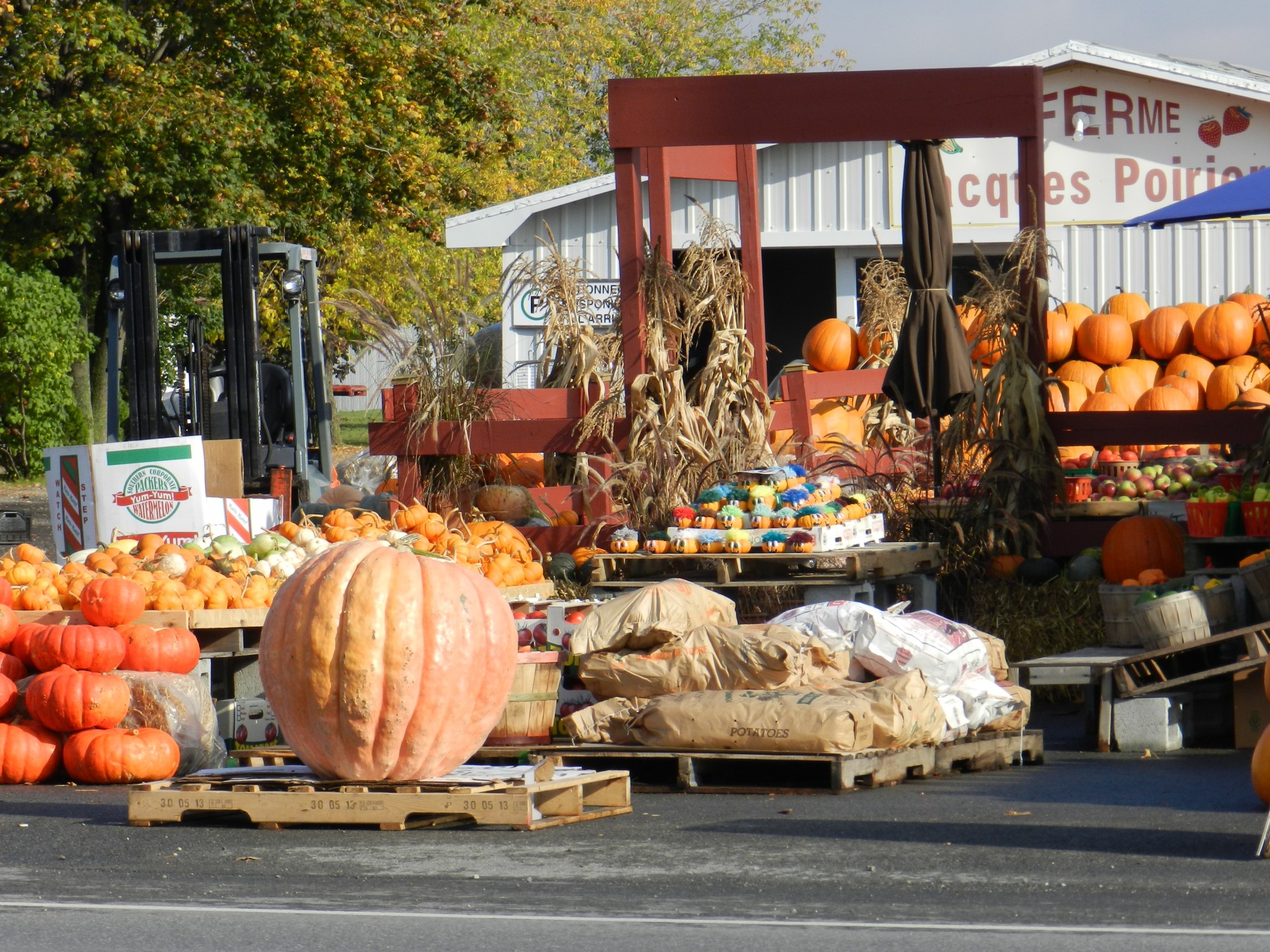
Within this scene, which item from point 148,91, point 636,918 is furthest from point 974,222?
point 636,918

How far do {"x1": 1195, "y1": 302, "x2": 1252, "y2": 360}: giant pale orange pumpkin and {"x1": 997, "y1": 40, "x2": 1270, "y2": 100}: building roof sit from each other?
2859 mm

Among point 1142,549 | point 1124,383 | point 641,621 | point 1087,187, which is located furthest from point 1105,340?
point 641,621

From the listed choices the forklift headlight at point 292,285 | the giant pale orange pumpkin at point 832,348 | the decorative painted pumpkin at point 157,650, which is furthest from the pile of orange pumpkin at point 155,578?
the giant pale orange pumpkin at point 832,348

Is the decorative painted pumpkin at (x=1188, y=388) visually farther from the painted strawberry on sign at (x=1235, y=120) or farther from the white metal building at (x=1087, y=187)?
the painted strawberry on sign at (x=1235, y=120)

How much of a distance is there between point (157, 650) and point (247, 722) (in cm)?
87

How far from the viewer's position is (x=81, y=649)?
9.13 m

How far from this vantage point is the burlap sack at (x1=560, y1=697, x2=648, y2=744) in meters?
8.70

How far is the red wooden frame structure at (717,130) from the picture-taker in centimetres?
1245

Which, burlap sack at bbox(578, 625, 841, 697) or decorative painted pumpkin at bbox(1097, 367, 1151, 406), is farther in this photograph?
decorative painted pumpkin at bbox(1097, 367, 1151, 406)

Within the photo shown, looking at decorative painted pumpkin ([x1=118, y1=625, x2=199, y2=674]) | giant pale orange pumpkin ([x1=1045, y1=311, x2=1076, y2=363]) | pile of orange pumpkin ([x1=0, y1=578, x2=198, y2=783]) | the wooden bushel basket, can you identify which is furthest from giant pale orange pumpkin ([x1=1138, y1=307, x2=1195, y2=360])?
pile of orange pumpkin ([x1=0, y1=578, x2=198, y2=783])

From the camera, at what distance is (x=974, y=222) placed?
21375 mm

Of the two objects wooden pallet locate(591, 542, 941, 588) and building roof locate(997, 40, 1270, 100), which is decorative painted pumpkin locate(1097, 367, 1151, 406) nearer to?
building roof locate(997, 40, 1270, 100)

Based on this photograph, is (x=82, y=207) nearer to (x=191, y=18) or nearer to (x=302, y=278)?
(x=191, y=18)

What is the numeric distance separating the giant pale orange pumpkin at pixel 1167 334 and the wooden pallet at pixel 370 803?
44.8 ft
